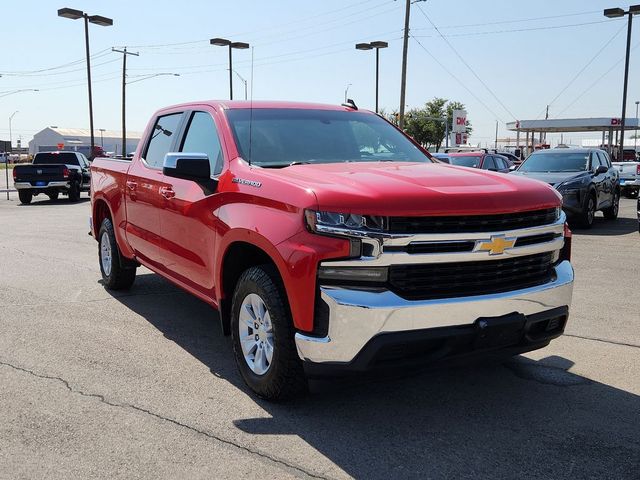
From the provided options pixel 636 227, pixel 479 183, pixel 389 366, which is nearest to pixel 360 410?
pixel 389 366

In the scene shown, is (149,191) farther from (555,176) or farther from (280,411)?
(555,176)

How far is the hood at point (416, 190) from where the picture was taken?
134 inches

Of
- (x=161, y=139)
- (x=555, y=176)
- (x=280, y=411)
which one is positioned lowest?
(x=280, y=411)

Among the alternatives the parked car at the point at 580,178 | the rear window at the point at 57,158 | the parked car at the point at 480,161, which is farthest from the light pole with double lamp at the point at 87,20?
the parked car at the point at 580,178

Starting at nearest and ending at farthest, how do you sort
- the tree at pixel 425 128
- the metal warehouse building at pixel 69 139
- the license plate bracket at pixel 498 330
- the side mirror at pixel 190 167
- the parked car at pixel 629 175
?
the license plate bracket at pixel 498 330
the side mirror at pixel 190 167
the parked car at pixel 629 175
the tree at pixel 425 128
the metal warehouse building at pixel 69 139

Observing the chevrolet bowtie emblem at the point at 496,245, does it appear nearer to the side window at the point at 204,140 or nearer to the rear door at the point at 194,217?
the rear door at the point at 194,217

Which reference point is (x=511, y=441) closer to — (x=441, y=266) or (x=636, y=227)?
(x=441, y=266)

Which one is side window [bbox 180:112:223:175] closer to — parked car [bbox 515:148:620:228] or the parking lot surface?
the parking lot surface

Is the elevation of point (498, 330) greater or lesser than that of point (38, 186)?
greater

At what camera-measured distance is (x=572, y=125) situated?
52219mm

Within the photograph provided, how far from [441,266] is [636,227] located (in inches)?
495

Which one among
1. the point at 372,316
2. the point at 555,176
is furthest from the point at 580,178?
the point at 372,316

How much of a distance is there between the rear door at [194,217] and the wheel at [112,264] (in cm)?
168

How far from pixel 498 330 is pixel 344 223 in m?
1.03
